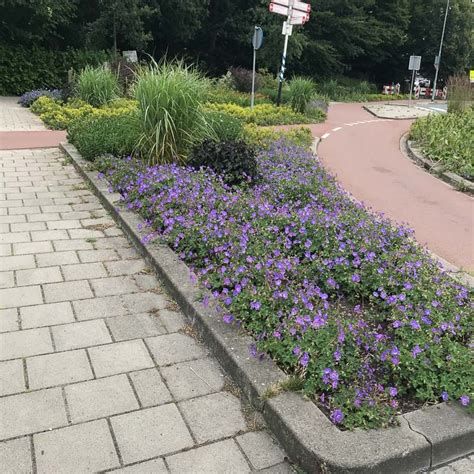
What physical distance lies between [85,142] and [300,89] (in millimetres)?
10899

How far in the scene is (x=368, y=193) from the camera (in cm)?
796

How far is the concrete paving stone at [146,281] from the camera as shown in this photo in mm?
4002

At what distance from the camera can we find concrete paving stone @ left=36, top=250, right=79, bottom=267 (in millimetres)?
4343

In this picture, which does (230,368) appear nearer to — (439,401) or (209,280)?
(209,280)

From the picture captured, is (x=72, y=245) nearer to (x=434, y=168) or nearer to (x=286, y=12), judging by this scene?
(x=434, y=168)

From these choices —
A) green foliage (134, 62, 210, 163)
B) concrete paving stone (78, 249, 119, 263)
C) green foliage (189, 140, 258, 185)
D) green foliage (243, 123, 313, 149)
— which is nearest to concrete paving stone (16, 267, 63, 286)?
concrete paving stone (78, 249, 119, 263)

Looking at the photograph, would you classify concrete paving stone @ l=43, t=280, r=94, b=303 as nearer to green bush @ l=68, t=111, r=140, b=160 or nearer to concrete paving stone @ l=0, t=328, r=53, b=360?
concrete paving stone @ l=0, t=328, r=53, b=360

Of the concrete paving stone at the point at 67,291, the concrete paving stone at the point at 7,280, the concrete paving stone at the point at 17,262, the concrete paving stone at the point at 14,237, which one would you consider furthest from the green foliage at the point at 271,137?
the concrete paving stone at the point at 7,280

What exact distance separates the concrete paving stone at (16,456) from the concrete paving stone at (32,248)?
96.6 inches

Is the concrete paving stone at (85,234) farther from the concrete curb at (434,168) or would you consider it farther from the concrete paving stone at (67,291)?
the concrete curb at (434,168)

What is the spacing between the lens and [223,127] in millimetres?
7789

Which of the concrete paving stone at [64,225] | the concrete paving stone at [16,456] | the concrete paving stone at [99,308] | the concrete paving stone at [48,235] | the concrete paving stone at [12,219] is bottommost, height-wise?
the concrete paving stone at [16,456]

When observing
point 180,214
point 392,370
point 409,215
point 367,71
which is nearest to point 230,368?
→ point 392,370

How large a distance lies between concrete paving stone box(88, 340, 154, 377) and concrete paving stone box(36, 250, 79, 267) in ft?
4.73
